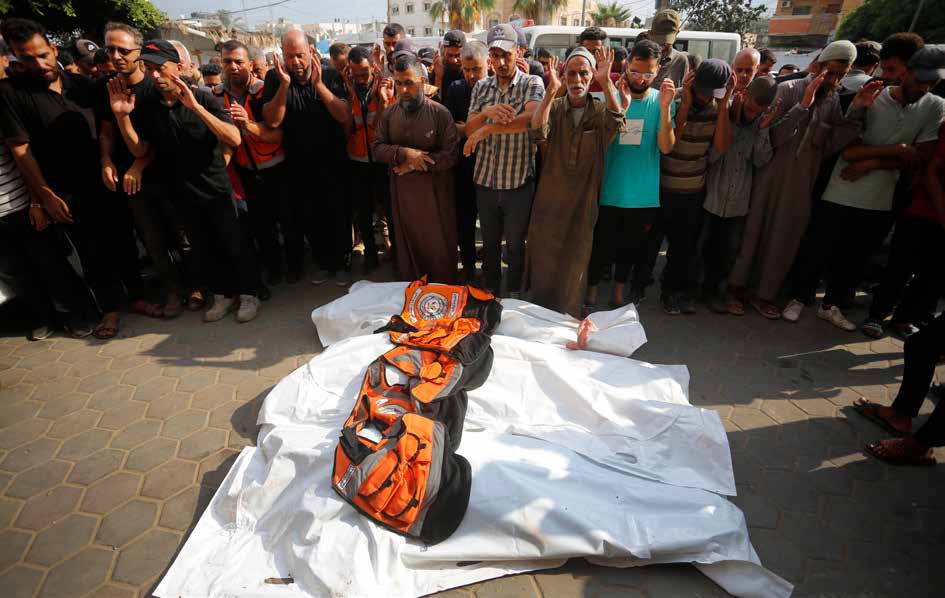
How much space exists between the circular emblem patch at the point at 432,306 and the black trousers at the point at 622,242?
135 centimetres

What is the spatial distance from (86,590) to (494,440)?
6.19 ft

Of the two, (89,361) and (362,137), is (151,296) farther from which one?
(362,137)

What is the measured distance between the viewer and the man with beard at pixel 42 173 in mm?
3334

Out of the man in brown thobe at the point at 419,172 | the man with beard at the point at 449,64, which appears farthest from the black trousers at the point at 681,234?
the man with beard at the point at 449,64

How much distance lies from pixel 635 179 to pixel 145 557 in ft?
12.1

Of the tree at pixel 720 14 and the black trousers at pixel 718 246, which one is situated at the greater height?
the tree at pixel 720 14

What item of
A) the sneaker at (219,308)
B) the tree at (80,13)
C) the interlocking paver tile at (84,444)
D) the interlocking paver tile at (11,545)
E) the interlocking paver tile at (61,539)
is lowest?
the interlocking paver tile at (11,545)

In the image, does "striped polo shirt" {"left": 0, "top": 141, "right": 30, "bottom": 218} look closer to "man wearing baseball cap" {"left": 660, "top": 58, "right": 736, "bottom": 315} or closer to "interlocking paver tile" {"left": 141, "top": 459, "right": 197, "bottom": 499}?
"interlocking paver tile" {"left": 141, "top": 459, "right": 197, "bottom": 499}

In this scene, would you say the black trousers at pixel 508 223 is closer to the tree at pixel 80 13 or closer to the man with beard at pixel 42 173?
the man with beard at pixel 42 173

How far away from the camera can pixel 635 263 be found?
13.8 feet

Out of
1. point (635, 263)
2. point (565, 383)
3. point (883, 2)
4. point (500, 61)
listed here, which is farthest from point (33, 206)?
point (883, 2)

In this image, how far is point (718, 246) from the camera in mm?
4012

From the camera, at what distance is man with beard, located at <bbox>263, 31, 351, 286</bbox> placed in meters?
3.85

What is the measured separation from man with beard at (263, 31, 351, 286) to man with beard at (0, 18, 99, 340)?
1.45 m
